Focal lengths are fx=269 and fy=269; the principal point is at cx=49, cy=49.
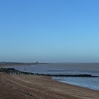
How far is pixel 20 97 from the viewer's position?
691 inches

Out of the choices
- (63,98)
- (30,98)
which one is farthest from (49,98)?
(30,98)

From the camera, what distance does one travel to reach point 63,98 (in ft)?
70.2

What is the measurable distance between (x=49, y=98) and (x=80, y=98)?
3.82 meters

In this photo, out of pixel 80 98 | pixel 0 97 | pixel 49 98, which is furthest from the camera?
pixel 80 98

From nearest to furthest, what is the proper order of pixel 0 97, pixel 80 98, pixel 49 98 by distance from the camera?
pixel 0 97, pixel 49 98, pixel 80 98

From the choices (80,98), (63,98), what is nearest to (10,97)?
(63,98)

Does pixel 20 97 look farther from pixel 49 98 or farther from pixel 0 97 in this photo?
pixel 49 98

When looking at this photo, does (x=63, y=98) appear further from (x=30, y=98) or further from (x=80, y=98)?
(x=30, y=98)

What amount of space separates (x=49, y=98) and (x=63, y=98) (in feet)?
5.38

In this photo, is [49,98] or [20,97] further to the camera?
[49,98]

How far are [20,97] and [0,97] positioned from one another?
1.33 metres

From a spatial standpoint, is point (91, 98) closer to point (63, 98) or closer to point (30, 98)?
point (63, 98)

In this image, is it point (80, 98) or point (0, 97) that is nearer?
point (0, 97)

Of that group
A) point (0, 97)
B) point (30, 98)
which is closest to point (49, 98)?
point (30, 98)
